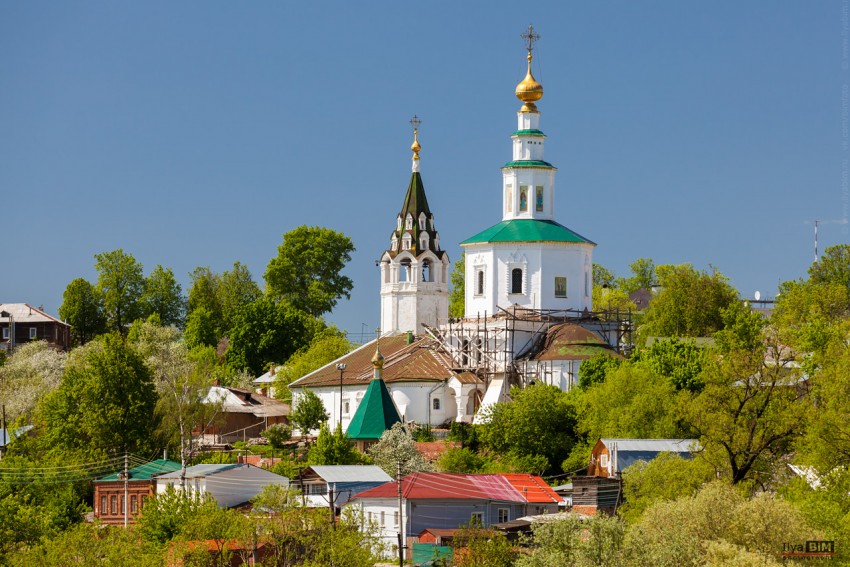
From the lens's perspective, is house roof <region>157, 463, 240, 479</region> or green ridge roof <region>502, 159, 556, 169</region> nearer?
house roof <region>157, 463, 240, 479</region>

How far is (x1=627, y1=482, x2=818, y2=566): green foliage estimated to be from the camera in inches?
1593

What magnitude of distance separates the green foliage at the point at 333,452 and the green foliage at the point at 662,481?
11842 mm

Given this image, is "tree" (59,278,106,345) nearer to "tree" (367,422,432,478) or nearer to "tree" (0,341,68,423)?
"tree" (0,341,68,423)

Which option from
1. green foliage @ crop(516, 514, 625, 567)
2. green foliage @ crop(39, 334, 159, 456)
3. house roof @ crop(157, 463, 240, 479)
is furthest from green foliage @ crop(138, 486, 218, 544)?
green foliage @ crop(39, 334, 159, 456)

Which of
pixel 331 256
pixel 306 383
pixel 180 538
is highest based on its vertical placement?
pixel 331 256

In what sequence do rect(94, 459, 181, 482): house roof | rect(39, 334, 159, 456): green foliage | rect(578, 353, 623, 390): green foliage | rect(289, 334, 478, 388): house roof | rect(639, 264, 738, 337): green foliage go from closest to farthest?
rect(94, 459, 181, 482): house roof < rect(39, 334, 159, 456): green foliage < rect(578, 353, 623, 390): green foliage < rect(289, 334, 478, 388): house roof < rect(639, 264, 738, 337): green foliage

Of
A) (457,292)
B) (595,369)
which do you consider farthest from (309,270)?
(595,369)

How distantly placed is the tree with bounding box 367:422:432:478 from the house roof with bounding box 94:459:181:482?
6.40 metres

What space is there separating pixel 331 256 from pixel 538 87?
30.3 metres

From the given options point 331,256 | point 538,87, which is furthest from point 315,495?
point 331,256

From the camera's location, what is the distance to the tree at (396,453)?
193 feet

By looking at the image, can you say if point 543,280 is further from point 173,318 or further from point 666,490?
point 173,318

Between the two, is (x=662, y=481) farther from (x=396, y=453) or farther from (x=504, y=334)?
(x=504, y=334)

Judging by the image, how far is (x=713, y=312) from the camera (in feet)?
280
